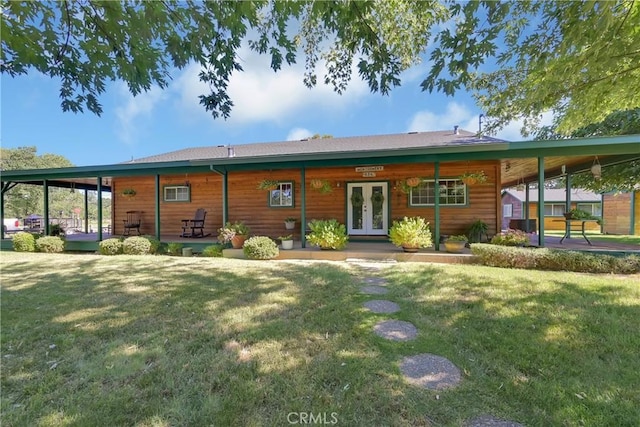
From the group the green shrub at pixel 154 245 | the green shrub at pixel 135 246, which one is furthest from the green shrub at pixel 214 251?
the green shrub at pixel 135 246

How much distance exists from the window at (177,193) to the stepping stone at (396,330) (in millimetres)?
10050

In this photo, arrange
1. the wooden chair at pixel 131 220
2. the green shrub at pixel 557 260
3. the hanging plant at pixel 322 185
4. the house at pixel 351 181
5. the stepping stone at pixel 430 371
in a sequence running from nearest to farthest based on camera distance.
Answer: the stepping stone at pixel 430 371 < the green shrub at pixel 557 260 < the house at pixel 351 181 < the hanging plant at pixel 322 185 < the wooden chair at pixel 131 220

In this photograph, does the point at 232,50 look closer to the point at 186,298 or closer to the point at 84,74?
the point at 84,74

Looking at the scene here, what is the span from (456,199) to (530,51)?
18.5 feet

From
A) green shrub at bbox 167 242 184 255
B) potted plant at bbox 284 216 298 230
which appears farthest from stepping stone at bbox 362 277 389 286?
green shrub at bbox 167 242 184 255

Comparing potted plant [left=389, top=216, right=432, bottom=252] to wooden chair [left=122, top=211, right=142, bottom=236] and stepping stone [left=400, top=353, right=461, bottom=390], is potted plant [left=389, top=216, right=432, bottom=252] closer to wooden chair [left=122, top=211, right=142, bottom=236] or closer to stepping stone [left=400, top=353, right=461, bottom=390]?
stepping stone [left=400, top=353, right=461, bottom=390]

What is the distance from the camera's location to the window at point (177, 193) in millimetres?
11414

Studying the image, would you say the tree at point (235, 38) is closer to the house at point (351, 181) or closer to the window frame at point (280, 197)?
the house at point (351, 181)

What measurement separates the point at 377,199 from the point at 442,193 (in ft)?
6.50

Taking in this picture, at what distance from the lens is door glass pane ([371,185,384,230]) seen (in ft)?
31.7

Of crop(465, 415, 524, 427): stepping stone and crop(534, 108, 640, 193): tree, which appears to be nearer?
crop(465, 415, 524, 427): stepping stone

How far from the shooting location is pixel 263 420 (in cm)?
183

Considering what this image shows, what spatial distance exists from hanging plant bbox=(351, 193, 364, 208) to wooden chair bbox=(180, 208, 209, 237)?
17.5 ft

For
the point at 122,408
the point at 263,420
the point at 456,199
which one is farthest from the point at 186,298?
the point at 456,199
